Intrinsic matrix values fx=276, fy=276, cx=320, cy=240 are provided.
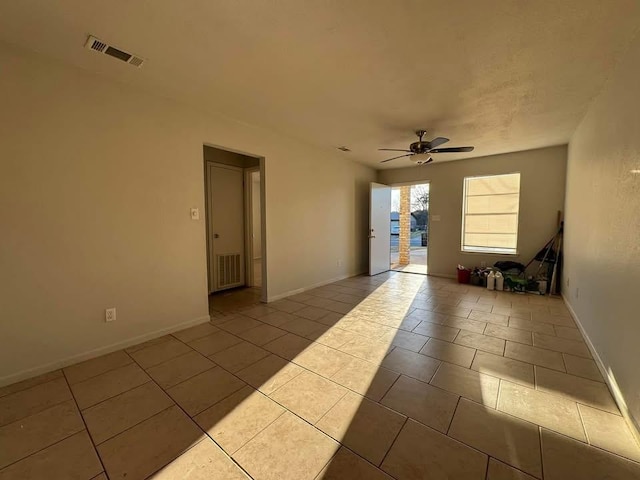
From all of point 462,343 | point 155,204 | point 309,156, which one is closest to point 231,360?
point 155,204

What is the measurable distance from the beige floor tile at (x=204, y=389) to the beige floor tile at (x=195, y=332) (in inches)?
30.4

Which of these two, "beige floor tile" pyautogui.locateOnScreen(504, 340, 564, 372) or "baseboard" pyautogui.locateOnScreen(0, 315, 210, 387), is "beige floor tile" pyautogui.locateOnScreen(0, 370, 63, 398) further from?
"beige floor tile" pyautogui.locateOnScreen(504, 340, 564, 372)

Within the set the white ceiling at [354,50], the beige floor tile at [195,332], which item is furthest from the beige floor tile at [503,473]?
the beige floor tile at [195,332]

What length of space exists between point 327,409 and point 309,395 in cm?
19

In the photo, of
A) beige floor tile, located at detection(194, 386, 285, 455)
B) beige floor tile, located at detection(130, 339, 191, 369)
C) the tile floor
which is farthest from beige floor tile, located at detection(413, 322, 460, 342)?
beige floor tile, located at detection(130, 339, 191, 369)

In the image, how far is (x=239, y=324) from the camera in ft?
10.8

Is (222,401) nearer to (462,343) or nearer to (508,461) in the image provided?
(508,461)

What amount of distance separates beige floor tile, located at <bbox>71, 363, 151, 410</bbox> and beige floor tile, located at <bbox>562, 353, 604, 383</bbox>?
343 cm

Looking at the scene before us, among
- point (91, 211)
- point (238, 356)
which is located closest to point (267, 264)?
point (238, 356)

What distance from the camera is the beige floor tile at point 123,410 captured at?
166cm

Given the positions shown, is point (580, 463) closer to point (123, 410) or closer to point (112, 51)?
point (123, 410)

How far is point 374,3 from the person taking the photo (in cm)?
164

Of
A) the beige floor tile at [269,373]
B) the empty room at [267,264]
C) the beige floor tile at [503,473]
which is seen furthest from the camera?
the beige floor tile at [269,373]

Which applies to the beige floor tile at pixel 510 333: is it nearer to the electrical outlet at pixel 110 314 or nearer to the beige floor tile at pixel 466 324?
the beige floor tile at pixel 466 324
